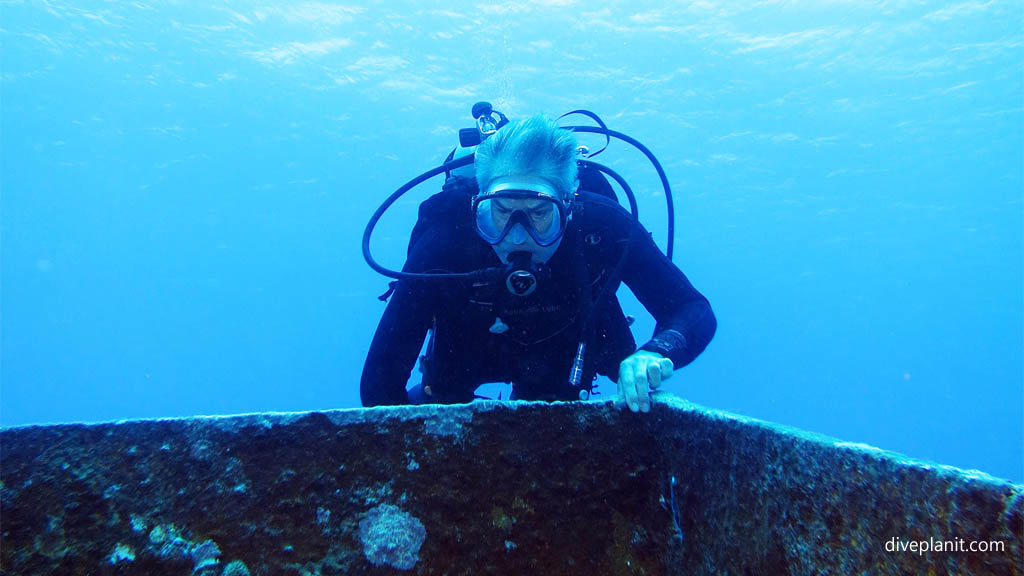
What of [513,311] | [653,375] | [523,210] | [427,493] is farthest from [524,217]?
[427,493]

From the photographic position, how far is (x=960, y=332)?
54.4m

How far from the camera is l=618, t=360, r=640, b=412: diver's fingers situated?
5.29 feet

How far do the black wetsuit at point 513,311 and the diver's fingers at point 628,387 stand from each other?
1.42 m

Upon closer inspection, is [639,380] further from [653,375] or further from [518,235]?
[518,235]

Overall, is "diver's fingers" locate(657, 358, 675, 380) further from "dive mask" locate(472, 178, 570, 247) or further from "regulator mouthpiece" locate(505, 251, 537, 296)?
"dive mask" locate(472, 178, 570, 247)

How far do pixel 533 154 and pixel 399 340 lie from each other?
4.75 ft

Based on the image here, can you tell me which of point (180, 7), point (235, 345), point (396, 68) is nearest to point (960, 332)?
point (396, 68)

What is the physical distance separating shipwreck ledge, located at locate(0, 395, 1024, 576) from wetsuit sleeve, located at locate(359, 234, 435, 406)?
69.6 inches

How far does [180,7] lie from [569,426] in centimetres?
2288

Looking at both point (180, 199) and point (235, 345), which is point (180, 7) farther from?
point (235, 345)

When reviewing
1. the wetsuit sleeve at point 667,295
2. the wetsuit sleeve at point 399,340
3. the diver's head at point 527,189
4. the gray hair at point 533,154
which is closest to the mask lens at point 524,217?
the diver's head at point 527,189

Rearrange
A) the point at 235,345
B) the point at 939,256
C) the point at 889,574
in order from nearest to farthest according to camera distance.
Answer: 1. the point at 889,574
2. the point at 939,256
3. the point at 235,345

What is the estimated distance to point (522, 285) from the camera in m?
3.15

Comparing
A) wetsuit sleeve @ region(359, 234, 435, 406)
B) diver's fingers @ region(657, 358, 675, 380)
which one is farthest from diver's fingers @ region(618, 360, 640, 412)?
wetsuit sleeve @ region(359, 234, 435, 406)
